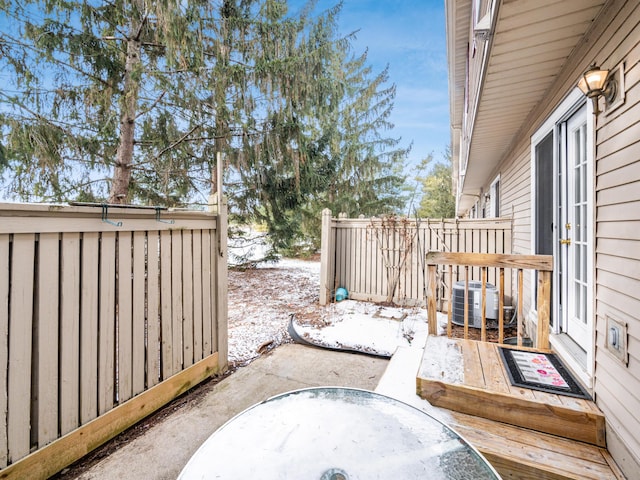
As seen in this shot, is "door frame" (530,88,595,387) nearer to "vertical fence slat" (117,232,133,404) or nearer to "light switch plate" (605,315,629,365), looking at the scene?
"light switch plate" (605,315,629,365)

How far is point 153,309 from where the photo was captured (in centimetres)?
232

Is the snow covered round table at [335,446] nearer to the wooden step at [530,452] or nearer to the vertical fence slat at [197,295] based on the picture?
the wooden step at [530,452]

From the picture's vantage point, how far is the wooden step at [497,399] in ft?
5.18

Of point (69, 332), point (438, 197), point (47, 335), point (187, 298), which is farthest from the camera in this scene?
point (438, 197)

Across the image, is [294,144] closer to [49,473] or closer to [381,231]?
[381,231]

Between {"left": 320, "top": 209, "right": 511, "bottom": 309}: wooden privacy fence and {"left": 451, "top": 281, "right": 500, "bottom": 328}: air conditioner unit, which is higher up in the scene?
{"left": 320, "top": 209, "right": 511, "bottom": 309}: wooden privacy fence

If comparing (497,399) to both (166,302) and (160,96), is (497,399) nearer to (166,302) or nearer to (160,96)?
(166,302)

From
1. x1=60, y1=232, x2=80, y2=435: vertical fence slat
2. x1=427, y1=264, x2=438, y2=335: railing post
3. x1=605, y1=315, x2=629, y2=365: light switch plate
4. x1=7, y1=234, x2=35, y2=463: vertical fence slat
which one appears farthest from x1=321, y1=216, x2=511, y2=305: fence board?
x1=7, y1=234, x2=35, y2=463: vertical fence slat

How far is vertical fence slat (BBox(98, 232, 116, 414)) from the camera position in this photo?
197cm

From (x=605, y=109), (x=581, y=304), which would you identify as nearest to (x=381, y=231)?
(x=581, y=304)

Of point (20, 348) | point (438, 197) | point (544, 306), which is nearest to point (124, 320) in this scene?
point (20, 348)

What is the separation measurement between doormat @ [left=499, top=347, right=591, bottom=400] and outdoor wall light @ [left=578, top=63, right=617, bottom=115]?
5.43ft

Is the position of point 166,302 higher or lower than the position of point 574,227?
lower

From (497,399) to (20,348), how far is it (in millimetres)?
2611
